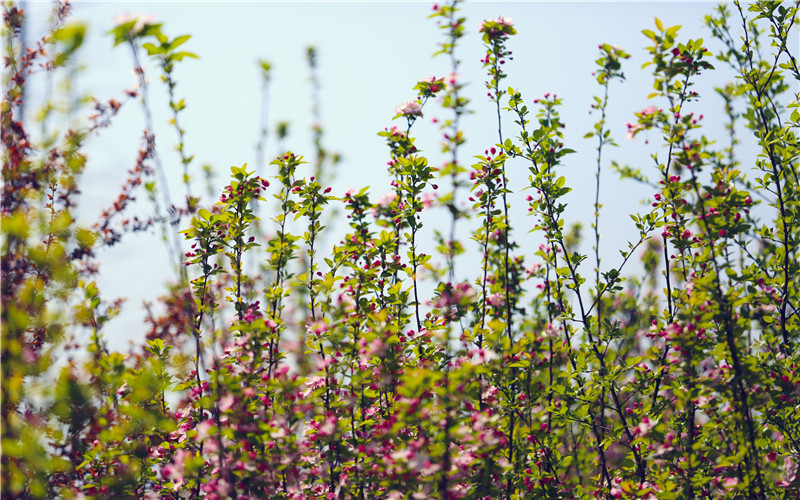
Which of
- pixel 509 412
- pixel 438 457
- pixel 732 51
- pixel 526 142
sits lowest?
pixel 438 457

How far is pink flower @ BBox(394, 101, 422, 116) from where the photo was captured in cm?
375

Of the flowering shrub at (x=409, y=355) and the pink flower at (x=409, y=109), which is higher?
the pink flower at (x=409, y=109)

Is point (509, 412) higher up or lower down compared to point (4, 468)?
higher up

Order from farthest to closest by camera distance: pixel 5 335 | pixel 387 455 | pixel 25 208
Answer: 1. pixel 25 208
2. pixel 387 455
3. pixel 5 335

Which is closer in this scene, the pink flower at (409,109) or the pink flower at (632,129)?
the pink flower at (632,129)

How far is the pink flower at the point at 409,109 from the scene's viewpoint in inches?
147

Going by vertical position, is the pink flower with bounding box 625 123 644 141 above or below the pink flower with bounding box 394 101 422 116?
below

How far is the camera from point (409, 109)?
3.75 m

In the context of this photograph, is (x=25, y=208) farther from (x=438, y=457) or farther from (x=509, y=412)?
(x=509, y=412)

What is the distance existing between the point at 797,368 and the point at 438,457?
233 centimetres

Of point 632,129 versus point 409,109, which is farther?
point 409,109

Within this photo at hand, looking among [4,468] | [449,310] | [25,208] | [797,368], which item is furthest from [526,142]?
[4,468]

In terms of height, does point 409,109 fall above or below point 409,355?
above

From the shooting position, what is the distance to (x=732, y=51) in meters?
4.64
